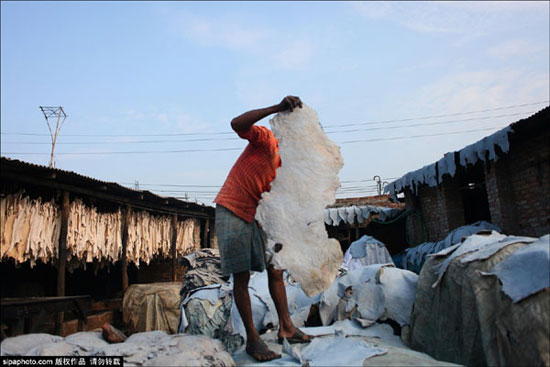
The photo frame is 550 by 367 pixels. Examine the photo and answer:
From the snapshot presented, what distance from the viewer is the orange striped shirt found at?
2.83 m

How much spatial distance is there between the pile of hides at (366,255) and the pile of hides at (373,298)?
6.51m

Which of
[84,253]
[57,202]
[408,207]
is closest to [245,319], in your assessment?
[57,202]

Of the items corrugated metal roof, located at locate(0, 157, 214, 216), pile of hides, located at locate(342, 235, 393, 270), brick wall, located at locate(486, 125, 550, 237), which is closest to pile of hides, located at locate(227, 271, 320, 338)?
corrugated metal roof, located at locate(0, 157, 214, 216)

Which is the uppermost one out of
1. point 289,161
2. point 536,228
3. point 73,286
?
point 289,161

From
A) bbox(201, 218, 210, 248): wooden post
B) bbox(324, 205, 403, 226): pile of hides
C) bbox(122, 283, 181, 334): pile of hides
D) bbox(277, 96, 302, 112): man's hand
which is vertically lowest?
bbox(122, 283, 181, 334): pile of hides

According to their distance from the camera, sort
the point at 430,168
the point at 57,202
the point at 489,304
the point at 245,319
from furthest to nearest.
Answer: 1. the point at 430,168
2. the point at 57,202
3. the point at 245,319
4. the point at 489,304

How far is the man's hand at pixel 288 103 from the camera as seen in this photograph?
114 inches

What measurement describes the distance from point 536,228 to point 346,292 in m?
5.43

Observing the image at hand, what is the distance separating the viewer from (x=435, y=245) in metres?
9.79

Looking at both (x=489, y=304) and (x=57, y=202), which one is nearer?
(x=489, y=304)

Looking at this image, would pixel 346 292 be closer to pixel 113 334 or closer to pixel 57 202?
pixel 113 334

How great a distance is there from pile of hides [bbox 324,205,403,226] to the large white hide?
992 cm

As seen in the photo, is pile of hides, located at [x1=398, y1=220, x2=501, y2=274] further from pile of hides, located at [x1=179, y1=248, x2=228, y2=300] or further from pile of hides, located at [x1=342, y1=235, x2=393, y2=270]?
pile of hides, located at [x1=179, y1=248, x2=228, y2=300]

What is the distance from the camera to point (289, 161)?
9.92 feet
